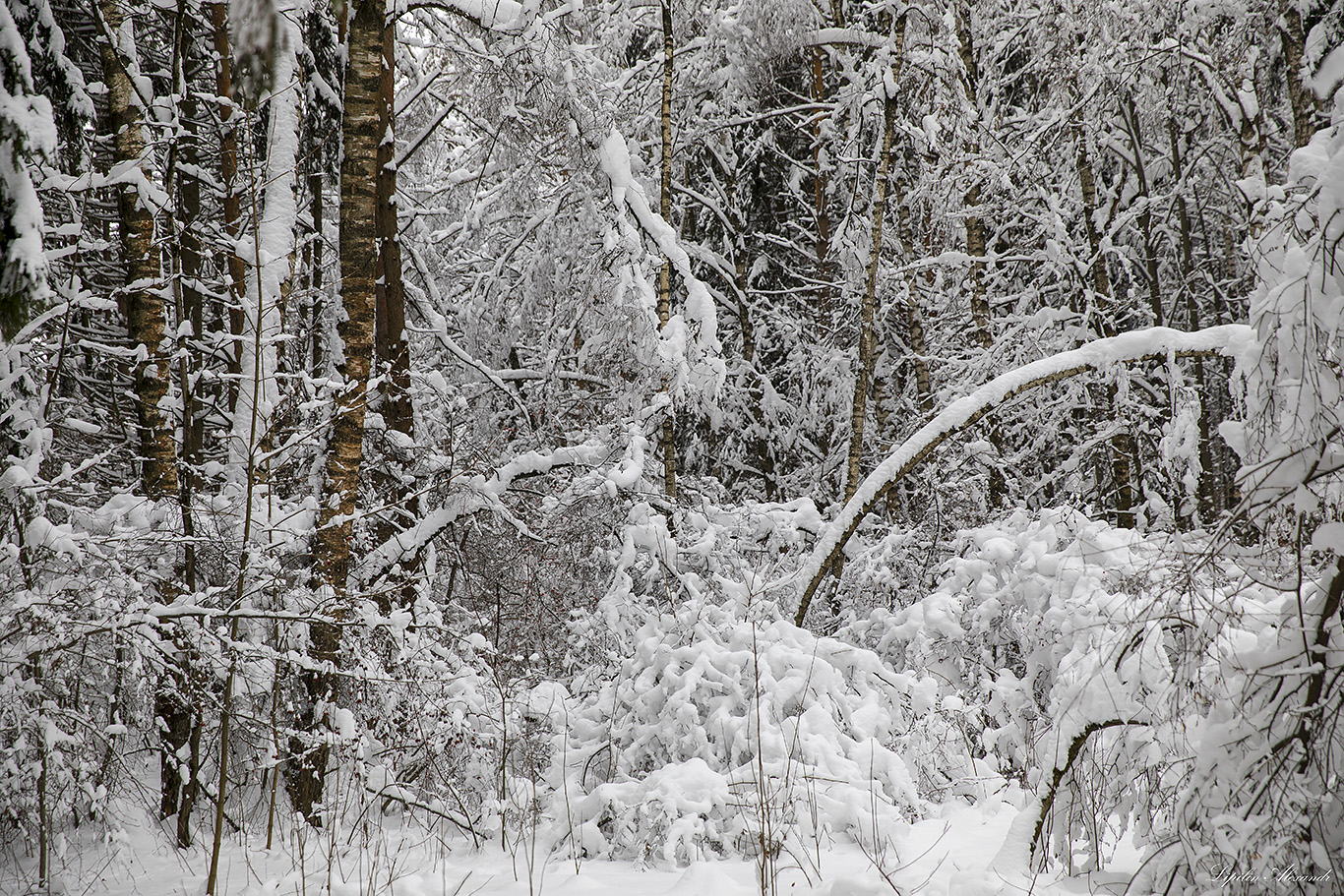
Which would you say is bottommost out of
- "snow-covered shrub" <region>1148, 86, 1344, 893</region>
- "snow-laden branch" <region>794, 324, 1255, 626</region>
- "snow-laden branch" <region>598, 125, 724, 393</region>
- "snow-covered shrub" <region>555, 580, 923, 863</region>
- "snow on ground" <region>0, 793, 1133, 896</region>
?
"snow on ground" <region>0, 793, 1133, 896</region>

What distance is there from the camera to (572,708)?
251 inches

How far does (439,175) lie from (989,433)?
10.4m

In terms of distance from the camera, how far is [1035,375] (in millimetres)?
6211

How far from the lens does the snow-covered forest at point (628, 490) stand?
277 centimetres

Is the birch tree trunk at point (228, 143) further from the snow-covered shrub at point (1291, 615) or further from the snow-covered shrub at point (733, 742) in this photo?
the snow-covered shrub at point (1291, 615)

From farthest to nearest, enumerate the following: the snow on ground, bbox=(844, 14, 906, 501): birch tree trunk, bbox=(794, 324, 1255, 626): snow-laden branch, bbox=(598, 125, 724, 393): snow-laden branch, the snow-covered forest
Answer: bbox=(844, 14, 906, 501): birch tree trunk, bbox=(598, 125, 724, 393): snow-laden branch, bbox=(794, 324, 1255, 626): snow-laden branch, the snow on ground, the snow-covered forest

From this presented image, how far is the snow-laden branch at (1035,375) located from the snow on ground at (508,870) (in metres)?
2.56

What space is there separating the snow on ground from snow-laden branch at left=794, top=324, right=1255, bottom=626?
256cm

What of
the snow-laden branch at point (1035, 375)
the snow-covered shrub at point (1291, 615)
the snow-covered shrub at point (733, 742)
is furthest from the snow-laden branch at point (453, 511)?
the snow-covered shrub at point (1291, 615)

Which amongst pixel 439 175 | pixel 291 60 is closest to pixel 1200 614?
pixel 291 60

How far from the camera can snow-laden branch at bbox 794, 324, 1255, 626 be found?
5.65 meters

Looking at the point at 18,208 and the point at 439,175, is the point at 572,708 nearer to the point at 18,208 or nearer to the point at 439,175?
the point at 18,208

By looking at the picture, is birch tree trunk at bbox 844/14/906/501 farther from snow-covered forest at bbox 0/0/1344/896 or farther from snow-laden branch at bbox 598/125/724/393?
snow-laden branch at bbox 598/125/724/393

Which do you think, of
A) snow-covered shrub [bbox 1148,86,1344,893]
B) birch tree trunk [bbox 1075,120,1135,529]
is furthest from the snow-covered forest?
birch tree trunk [bbox 1075,120,1135,529]
